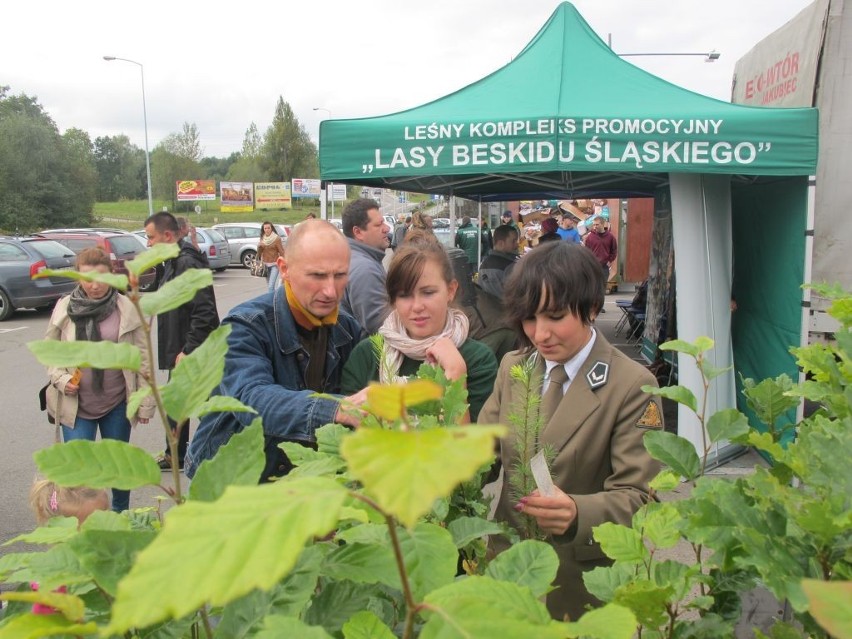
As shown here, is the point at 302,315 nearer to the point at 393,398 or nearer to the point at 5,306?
the point at 393,398

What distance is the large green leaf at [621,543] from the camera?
102 centimetres

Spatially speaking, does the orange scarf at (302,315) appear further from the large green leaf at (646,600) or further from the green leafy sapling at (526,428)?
the large green leaf at (646,600)

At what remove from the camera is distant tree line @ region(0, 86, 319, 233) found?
40406 mm

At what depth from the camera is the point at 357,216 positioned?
16.8 ft

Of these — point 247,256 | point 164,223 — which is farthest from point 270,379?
point 247,256

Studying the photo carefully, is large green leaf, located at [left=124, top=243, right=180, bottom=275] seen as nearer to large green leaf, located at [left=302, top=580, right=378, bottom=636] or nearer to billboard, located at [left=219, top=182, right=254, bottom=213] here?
large green leaf, located at [left=302, top=580, right=378, bottom=636]

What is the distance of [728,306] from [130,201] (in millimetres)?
75305

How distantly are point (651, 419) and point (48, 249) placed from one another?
14982mm

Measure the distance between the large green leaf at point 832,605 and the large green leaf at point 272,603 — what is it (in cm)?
50

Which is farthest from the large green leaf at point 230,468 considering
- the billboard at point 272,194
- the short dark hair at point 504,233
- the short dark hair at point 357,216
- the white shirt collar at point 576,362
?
the billboard at point 272,194

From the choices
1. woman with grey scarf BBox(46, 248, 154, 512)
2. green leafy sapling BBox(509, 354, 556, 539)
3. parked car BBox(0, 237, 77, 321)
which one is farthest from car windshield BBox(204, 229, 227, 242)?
green leafy sapling BBox(509, 354, 556, 539)

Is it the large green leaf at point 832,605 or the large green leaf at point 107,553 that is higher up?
the large green leaf at point 832,605

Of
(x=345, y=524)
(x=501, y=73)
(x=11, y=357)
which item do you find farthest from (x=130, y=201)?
(x=345, y=524)

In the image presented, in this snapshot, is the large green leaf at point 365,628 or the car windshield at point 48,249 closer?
the large green leaf at point 365,628
